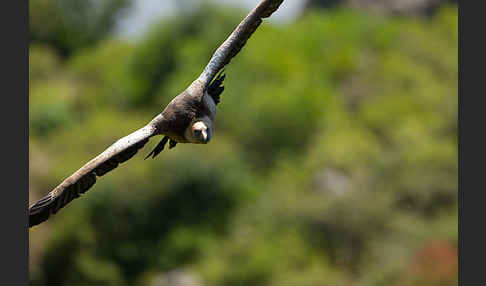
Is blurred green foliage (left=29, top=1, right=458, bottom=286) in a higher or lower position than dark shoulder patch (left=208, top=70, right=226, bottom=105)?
higher

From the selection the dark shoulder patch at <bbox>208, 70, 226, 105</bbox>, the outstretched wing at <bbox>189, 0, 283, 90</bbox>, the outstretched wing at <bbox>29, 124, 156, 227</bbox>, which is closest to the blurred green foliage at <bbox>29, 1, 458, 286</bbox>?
the dark shoulder patch at <bbox>208, 70, 226, 105</bbox>

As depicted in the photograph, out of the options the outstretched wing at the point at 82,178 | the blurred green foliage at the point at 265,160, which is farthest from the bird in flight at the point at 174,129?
the blurred green foliage at the point at 265,160

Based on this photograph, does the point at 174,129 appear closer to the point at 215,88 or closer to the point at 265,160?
the point at 215,88

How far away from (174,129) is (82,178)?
1006 mm

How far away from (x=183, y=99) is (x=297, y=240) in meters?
35.6

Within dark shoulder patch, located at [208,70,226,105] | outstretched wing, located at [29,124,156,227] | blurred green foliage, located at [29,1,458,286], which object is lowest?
outstretched wing, located at [29,124,156,227]

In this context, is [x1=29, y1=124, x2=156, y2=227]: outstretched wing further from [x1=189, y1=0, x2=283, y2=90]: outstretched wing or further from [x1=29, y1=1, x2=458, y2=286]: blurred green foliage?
[x1=29, y1=1, x2=458, y2=286]: blurred green foliage

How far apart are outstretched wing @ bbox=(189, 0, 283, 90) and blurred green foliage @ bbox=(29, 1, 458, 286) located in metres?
31.1

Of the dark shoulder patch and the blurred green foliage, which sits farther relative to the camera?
the blurred green foliage

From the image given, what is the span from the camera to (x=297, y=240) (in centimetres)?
4369

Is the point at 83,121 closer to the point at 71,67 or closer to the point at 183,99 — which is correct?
the point at 71,67

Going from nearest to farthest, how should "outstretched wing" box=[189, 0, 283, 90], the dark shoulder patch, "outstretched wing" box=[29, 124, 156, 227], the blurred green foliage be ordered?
"outstretched wing" box=[29, 124, 156, 227] < "outstretched wing" box=[189, 0, 283, 90] < the dark shoulder patch < the blurred green foliage

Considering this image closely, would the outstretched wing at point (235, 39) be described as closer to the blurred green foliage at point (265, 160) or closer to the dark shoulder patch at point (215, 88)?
the dark shoulder patch at point (215, 88)

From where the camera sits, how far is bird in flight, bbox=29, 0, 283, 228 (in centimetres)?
822
